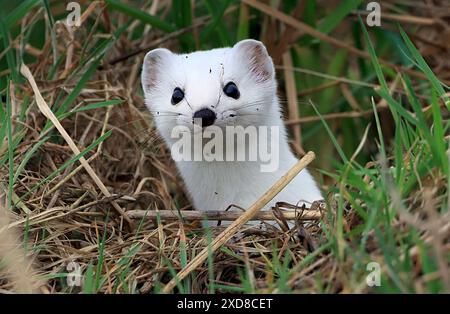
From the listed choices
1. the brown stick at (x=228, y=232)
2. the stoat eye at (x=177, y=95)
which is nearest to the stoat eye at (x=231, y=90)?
the stoat eye at (x=177, y=95)

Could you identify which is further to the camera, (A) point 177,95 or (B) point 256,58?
(B) point 256,58

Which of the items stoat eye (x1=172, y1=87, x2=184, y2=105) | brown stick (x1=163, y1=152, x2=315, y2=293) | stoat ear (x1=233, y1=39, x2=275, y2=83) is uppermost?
stoat ear (x1=233, y1=39, x2=275, y2=83)

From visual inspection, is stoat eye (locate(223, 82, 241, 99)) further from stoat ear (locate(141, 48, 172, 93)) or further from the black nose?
stoat ear (locate(141, 48, 172, 93))

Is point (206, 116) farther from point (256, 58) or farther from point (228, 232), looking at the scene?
point (256, 58)

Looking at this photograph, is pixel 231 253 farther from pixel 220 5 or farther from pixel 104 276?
pixel 220 5

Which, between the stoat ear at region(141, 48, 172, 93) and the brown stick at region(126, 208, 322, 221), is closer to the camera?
the brown stick at region(126, 208, 322, 221)

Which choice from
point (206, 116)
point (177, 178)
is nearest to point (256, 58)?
point (206, 116)

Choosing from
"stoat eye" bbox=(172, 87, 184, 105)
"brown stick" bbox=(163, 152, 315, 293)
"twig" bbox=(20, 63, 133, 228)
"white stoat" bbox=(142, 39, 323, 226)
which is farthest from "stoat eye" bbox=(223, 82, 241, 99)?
"twig" bbox=(20, 63, 133, 228)

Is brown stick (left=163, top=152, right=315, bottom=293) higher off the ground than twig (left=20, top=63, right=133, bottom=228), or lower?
lower
